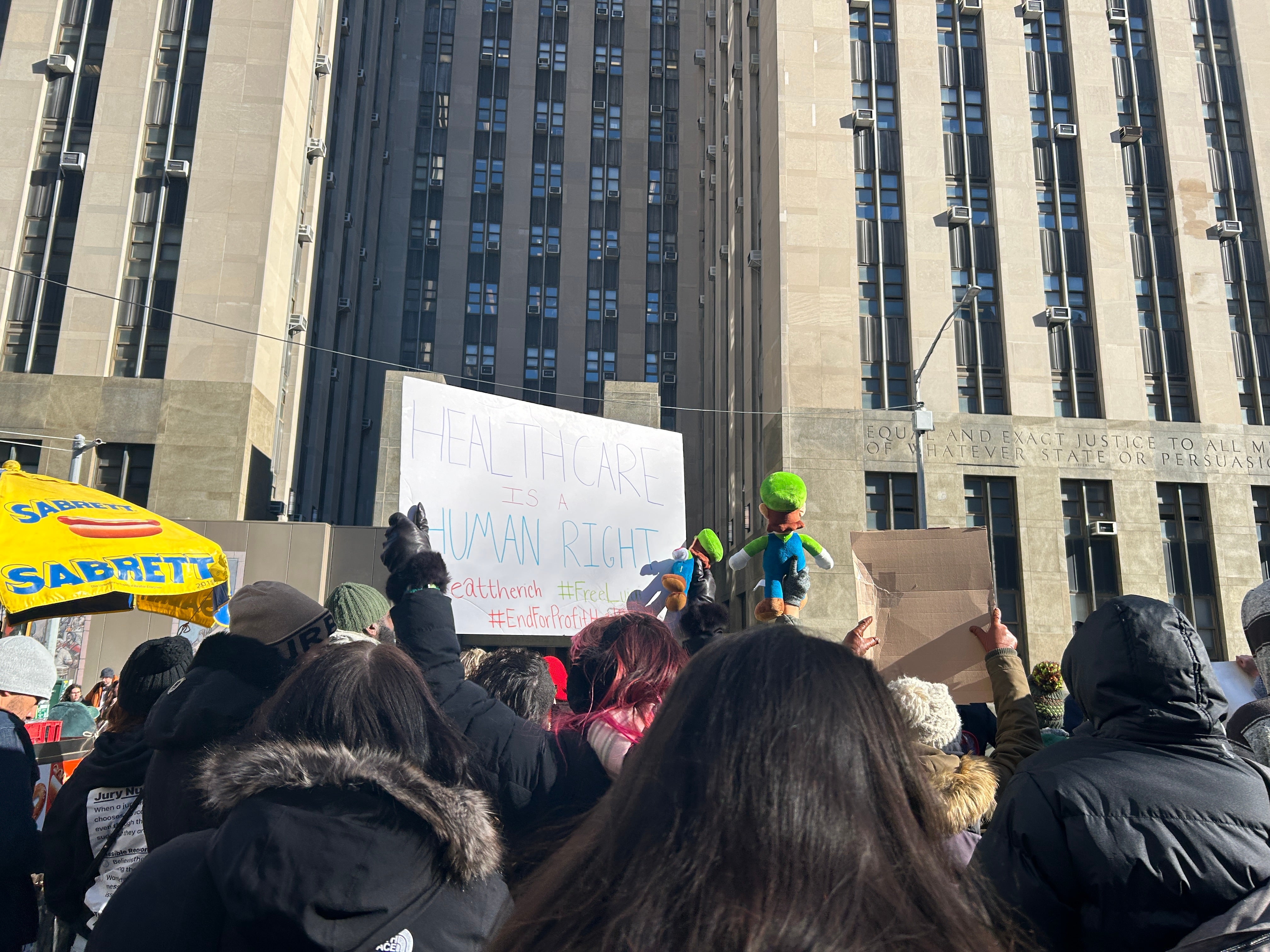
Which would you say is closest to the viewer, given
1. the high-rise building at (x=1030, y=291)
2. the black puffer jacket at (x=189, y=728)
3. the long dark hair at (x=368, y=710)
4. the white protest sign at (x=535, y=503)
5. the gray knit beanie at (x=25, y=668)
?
the long dark hair at (x=368, y=710)

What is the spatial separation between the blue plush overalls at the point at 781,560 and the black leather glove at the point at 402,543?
8.54 ft

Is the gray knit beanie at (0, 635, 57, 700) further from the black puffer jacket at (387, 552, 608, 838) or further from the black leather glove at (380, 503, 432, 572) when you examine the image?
the black puffer jacket at (387, 552, 608, 838)

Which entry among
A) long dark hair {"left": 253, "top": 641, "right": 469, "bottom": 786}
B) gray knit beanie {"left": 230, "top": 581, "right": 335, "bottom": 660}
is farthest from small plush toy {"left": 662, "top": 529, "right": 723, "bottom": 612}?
long dark hair {"left": 253, "top": 641, "right": 469, "bottom": 786}

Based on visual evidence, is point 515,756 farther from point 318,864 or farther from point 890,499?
point 890,499

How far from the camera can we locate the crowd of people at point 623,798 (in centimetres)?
119

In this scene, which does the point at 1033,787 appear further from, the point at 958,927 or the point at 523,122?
the point at 523,122

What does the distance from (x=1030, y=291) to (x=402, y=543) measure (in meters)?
23.8

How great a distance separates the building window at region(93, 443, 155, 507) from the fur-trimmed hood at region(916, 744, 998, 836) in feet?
72.3

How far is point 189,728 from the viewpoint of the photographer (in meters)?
2.66

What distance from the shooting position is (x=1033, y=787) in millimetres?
2066

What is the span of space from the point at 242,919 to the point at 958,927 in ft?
3.72

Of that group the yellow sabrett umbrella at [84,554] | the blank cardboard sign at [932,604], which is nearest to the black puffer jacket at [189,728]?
the yellow sabrett umbrella at [84,554]

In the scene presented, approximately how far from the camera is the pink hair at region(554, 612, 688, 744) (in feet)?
9.58

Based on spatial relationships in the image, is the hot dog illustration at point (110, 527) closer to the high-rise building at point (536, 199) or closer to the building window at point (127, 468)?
the building window at point (127, 468)
